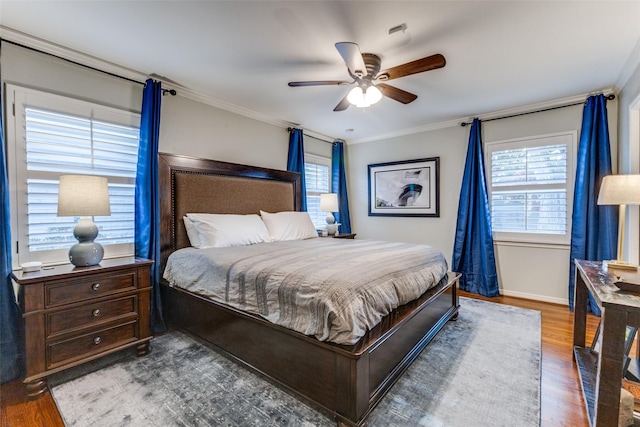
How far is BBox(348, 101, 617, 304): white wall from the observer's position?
3.57m

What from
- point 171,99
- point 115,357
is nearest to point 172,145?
point 171,99

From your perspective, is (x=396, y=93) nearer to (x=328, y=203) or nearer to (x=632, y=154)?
(x=328, y=203)

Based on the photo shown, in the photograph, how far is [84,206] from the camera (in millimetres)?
2090

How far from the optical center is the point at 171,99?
10.1 ft

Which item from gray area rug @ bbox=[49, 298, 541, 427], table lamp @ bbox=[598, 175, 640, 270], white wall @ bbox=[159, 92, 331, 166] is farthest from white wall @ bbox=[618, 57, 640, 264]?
white wall @ bbox=[159, 92, 331, 166]

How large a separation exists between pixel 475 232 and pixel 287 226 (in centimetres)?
269

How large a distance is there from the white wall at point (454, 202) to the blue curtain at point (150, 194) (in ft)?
11.8

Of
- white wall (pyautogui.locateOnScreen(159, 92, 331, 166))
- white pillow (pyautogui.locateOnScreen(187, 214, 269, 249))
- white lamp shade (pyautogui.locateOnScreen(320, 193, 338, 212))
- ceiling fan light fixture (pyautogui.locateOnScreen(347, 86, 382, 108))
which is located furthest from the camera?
white lamp shade (pyautogui.locateOnScreen(320, 193, 338, 212))

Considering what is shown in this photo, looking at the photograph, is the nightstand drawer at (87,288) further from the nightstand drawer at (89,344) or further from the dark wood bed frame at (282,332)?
the dark wood bed frame at (282,332)

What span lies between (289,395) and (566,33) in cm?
335

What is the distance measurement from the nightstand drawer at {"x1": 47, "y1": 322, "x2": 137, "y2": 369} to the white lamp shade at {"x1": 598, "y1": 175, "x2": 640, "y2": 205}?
3945 mm

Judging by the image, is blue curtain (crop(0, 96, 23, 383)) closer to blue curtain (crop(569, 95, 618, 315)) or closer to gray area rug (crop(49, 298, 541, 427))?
gray area rug (crop(49, 298, 541, 427))

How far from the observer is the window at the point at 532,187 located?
3.53 meters

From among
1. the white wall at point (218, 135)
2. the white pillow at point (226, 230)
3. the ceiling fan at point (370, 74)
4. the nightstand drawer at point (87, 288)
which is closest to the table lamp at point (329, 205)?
the white wall at point (218, 135)
